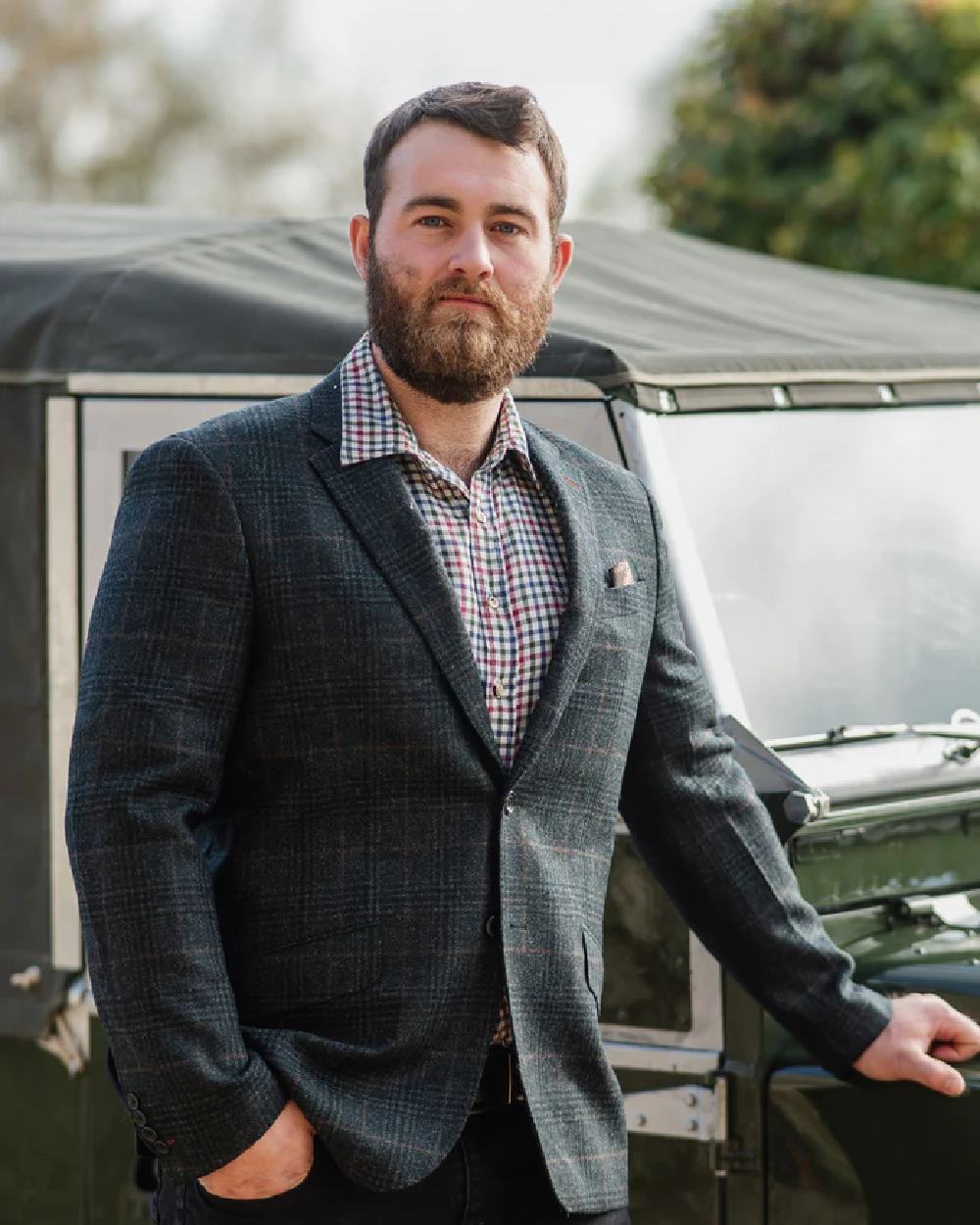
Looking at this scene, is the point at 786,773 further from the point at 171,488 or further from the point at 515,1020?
the point at 171,488

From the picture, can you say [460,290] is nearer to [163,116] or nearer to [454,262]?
[454,262]

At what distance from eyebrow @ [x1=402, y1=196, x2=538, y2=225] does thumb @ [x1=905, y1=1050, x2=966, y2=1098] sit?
1336 millimetres

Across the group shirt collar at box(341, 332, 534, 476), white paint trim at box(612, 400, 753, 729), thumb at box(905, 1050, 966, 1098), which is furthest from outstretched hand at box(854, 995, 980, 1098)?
shirt collar at box(341, 332, 534, 476)

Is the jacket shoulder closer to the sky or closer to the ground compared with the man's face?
closer to the ground

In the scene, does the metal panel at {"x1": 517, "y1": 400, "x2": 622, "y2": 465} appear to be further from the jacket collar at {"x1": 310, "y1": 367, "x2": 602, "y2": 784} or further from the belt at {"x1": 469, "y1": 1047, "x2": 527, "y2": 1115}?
the belt at {"x1": 469, "y1": 1047, "x2": 527, "y2": 1115}

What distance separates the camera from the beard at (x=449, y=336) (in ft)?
8.44

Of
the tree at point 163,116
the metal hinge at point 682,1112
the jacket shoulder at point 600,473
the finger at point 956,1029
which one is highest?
the tree at point 163,116

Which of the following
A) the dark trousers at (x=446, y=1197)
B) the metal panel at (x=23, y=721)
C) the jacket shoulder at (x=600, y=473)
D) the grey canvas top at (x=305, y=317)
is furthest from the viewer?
the metal panel at (x=23, y=721)

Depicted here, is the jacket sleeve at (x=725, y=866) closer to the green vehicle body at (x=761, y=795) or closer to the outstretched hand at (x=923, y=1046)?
the outstretched hand at (x=923, y=1046)

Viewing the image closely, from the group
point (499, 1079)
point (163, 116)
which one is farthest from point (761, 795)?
point (163, 116)

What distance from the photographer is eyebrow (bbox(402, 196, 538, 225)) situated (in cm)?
257

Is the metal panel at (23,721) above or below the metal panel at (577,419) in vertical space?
below

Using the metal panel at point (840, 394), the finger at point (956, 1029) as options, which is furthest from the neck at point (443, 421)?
the metal panel at point (840, 394)

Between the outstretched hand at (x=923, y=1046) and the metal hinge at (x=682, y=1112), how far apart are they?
387 mm
